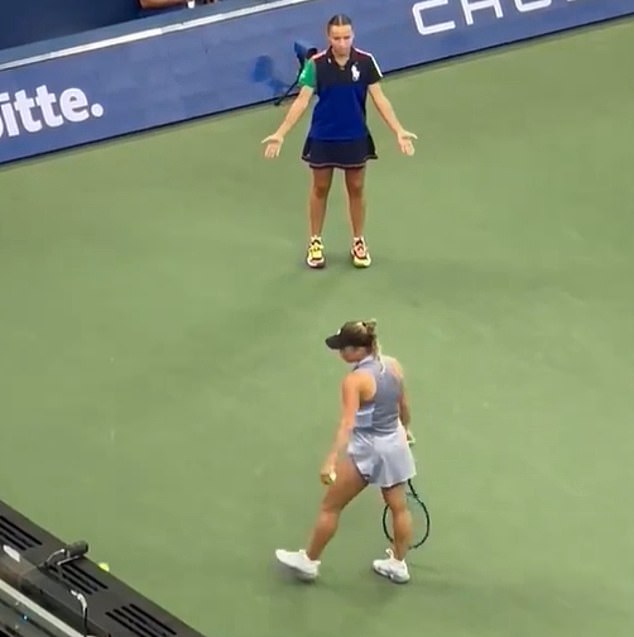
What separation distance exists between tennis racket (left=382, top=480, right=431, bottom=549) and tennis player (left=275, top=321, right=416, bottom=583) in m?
0.23

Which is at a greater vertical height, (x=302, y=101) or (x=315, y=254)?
(x=302, y=101)

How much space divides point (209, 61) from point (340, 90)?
2.58 meters

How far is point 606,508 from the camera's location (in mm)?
8250

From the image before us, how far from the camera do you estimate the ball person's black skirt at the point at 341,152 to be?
990 centimetres

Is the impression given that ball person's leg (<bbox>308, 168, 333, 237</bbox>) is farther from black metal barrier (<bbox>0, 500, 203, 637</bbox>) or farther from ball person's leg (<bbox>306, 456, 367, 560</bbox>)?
black metal barrier (<bbox>0, 500, 203, 637</bbox>)

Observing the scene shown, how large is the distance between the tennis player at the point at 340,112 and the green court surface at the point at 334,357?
27.2 inches

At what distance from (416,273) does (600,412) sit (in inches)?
70.6

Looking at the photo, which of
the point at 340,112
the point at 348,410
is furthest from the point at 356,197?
the point at 348,410

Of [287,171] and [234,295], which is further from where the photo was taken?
[287,171]

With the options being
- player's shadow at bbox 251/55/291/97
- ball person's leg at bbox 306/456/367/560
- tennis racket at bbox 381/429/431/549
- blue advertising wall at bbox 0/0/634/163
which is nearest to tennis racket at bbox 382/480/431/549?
tennis racket at bbox 381/429/431/549

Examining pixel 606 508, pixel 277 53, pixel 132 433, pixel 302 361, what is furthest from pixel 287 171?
pixel 606 508

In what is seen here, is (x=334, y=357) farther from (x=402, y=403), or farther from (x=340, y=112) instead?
(x=402, y=403)

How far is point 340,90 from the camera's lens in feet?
32.0

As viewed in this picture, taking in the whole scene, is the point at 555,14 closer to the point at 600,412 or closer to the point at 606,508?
the point at 600,412
